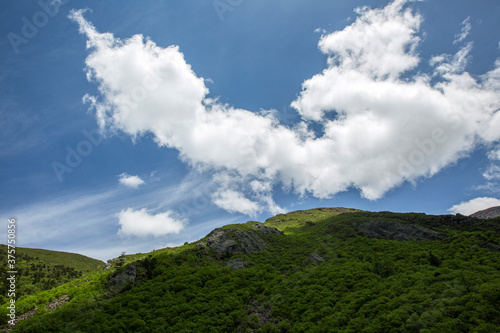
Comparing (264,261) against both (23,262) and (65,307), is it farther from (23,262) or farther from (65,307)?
(23,262)

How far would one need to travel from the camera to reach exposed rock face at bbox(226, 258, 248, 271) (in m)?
50.2

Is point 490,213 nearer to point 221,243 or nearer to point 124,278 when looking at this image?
point 221,243

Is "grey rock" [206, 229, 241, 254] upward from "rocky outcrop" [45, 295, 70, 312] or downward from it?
upward

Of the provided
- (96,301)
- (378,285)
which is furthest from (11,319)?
(378,285)

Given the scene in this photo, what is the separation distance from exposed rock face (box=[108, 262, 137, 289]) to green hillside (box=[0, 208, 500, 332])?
168 millimetres

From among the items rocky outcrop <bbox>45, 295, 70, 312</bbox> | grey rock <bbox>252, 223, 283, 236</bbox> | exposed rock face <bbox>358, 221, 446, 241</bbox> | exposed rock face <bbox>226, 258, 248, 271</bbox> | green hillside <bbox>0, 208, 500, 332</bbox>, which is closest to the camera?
green hillside <bbox>0, 208, 500, 332</bbox>

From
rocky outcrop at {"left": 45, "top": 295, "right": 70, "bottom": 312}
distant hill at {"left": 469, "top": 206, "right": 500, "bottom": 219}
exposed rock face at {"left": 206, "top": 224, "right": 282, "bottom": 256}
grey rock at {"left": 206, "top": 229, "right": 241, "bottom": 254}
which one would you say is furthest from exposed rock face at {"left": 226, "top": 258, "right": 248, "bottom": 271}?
distant hill at {"left": 469, "top": 206, "right": 500, "bottom": 219}

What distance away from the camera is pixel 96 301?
33875 mm

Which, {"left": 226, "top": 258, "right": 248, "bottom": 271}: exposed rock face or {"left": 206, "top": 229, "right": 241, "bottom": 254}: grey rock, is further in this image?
{"left": 206, "top": 229, "right": 241, "bottom": 254}: grey rock

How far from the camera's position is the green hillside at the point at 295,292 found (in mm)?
26766

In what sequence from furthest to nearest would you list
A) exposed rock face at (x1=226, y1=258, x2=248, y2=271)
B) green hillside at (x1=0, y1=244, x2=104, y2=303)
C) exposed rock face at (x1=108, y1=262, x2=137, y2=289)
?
exposed rock face at (x1=226, y1=258, x2=248, y2=271)
green hillside at (x1=0, y1=244, x2=104, y2=303)
exposed rock face at (x1=108, y1=262, x2=137, y2=289)

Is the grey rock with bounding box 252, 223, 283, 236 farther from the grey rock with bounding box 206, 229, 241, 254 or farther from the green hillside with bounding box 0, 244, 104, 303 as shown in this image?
the green hillside with bounding box 0, 244, 104, 303

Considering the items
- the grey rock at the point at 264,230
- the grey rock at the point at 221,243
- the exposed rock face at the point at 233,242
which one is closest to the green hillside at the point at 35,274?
the grey rock at the point at 221,243

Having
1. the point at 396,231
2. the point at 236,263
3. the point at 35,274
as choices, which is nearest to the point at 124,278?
the point at 236,263
